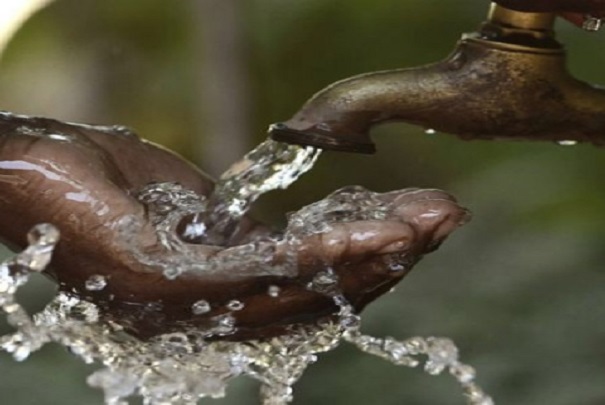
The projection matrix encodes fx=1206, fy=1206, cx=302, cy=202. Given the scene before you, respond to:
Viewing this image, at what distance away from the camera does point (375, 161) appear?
1.65 metres

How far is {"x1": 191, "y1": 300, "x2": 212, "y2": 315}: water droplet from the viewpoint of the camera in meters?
0.56

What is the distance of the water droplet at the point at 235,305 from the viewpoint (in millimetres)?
565

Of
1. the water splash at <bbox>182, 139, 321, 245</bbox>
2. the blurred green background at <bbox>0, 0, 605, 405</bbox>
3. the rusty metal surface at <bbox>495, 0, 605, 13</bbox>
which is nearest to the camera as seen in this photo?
the rusty metal surface at <bbox>495, 0, 605, 13</bbox>

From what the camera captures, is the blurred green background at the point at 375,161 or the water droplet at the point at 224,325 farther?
the blurred green background at the point at 375,161

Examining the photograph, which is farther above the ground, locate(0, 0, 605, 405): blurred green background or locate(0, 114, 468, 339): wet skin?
locate(0, 114, 468, 339): wet skin

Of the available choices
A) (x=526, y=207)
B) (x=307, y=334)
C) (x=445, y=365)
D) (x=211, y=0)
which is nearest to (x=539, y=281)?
(x=526, y=207)

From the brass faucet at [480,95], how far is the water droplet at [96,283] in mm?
113

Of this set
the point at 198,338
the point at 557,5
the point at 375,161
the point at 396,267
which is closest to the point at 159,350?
the point at 198,338

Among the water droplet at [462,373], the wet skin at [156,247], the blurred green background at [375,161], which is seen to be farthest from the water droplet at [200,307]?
the blurred green background at [375,161]

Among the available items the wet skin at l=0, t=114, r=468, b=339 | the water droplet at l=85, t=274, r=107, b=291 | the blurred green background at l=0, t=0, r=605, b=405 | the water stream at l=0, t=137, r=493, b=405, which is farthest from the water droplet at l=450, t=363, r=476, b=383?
the blurred green background at l=0, t=0, r=605, b=405

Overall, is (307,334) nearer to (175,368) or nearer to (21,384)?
(175,368)

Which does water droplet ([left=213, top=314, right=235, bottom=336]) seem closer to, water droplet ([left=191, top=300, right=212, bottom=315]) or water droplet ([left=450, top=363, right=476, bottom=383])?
water droplet ([left=191, top=300, right=212, bottom=315])

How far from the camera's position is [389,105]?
0.62m

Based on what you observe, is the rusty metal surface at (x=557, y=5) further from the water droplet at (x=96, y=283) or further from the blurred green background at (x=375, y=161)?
the blurred green background at (x=375, y=161)
